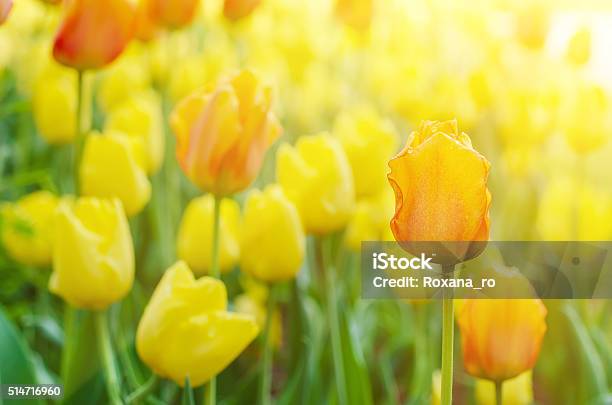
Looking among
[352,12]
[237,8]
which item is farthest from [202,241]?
[352,12]

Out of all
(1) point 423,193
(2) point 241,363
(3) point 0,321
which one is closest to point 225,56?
(2) point 241,363

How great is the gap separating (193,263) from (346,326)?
0.09 metres

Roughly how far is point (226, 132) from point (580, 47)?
353 millimetres

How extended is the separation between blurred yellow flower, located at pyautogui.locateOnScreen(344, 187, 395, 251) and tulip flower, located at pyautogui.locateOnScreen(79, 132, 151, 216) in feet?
0.55

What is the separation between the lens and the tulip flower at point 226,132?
1.53 feet

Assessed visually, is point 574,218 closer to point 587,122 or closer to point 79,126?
point 587,122

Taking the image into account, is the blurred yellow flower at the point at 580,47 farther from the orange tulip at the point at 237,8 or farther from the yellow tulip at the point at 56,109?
the yellow tulip at the point at 56,109

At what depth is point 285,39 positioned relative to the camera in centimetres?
105

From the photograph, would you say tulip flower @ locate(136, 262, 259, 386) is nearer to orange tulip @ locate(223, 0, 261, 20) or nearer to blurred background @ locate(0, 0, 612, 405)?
blurred background @ locate(0, 0, 612, 405)

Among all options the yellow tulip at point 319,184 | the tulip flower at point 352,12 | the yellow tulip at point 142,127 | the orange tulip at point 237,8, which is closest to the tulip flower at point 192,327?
the yellow tulip at point 319,184

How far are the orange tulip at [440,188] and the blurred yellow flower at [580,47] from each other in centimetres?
40

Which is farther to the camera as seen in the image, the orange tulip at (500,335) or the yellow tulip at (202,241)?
the yellow tulip at (202,241)

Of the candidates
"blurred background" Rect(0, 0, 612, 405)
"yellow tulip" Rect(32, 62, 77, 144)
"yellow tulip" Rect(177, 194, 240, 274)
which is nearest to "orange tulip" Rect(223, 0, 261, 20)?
"blurred background" Rect(0, 0, 612, 405)

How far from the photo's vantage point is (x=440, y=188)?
1.17 feet
